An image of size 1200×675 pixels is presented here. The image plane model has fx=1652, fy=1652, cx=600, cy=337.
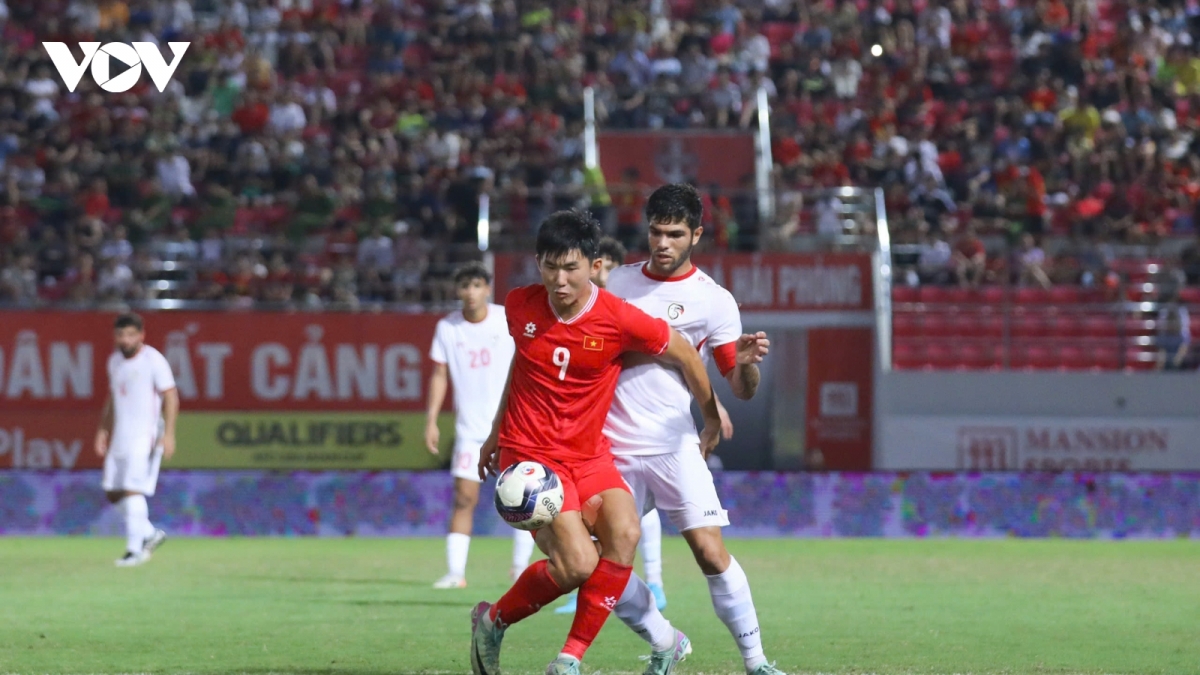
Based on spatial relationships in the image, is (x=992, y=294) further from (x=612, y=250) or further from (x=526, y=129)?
(x=612, y=250)

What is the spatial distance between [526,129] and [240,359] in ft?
23.2

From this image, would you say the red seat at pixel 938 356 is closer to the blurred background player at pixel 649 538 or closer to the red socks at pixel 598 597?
the blurred background player at pixel 649 538

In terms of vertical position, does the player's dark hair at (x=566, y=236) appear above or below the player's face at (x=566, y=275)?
above

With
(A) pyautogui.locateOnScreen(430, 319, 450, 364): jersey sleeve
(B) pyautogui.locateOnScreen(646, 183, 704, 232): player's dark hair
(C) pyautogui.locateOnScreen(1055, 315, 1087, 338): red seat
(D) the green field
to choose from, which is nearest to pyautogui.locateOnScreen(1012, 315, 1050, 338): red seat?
(C) pyautogui.locateOnScreen(1055, 315, 1087, 338): red seat

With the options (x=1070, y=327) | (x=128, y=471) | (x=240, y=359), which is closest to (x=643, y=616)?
(x=128, y=471)

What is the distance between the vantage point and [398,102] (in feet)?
89.6

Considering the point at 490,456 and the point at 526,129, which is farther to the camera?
the point at 526,129

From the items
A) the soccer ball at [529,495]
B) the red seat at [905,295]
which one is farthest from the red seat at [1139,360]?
the soccer ball at [529,495]

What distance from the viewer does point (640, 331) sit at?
700 cm

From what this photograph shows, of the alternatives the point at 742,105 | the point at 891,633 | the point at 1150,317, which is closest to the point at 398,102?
the point at 742,105

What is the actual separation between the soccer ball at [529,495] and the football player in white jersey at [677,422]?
0.58 metres

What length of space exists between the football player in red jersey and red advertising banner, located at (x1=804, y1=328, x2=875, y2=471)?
1480 centimetres

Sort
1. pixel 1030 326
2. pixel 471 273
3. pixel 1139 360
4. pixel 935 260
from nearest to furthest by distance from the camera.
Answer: pixel 471 273 < pixel 1139 360 < pixel 1030 326 < pixel 935 260

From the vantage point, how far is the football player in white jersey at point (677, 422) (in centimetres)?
718
